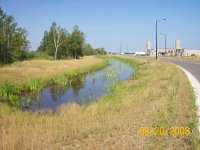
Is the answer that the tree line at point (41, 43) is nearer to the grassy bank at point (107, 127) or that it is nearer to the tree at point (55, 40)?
the tree at point (55, 40)

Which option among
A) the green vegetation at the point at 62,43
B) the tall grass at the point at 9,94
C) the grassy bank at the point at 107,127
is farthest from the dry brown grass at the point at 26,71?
the green vegetation at the point at 62,43

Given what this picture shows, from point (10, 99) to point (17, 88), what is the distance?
4564 millimetres

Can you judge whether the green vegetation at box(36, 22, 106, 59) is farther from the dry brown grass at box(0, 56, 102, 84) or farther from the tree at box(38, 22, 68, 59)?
the dry brown grass at box(0, 56, 102, 84)

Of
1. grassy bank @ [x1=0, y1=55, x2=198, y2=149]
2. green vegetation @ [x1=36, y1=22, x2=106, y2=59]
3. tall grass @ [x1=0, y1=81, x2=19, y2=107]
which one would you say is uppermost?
green vegetation @ [x1=36, y1=22, x2=106, y2=59]

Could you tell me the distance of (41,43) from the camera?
8188cm

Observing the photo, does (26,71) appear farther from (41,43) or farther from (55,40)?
(41,43)

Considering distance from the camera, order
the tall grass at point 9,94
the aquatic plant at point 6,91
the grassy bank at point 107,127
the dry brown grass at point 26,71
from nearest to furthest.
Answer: the grassy bank at point 107,127 → the tall grass at point 9,94 → the aquatic plant at point 6,91 → the dry brown grass at point 26,71

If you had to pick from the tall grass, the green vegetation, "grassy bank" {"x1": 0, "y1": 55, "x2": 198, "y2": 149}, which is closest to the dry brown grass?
the tall grass

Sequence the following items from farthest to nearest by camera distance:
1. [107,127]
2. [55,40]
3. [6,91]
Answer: [55,40], [6,91], [107,127]

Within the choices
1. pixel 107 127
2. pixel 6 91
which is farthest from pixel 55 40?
pixel 107 127

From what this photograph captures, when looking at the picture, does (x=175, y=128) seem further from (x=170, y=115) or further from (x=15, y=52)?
(x=15, y=52)

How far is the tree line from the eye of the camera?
48.8 m

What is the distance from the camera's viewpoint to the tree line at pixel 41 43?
4885 centimetres

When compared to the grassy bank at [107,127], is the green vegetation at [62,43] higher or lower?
higher
